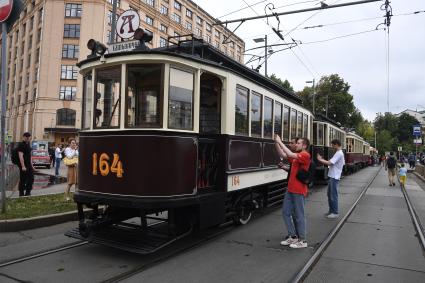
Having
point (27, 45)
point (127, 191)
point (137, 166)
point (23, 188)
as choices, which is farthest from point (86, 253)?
point (27, 45)

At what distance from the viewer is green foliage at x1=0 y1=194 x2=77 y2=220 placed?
723cm

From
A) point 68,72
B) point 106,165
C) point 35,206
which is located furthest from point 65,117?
point 106,165

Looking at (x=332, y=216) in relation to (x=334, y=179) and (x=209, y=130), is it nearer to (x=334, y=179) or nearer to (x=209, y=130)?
(x=334, y=179)

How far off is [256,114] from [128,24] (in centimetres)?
313

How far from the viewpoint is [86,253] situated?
5.42 metres

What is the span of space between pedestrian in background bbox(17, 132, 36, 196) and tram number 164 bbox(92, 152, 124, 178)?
490 centimetres

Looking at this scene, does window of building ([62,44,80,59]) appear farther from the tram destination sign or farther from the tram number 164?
the tram number 164

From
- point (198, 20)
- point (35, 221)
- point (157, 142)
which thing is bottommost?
point (35, 221)

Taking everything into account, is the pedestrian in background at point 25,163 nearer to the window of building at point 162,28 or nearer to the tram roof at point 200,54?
the tram roof at point 200,54

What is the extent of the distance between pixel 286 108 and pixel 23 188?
7.36 meters

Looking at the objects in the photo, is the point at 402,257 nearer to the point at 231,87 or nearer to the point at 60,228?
the point at 231,87

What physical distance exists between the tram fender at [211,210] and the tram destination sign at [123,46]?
2.52m

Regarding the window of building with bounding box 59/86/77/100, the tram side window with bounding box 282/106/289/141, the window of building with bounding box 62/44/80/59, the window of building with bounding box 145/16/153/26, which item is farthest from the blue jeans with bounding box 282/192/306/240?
the window of building with bounding box 145/16/153/26

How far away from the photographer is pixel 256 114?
764 cm
